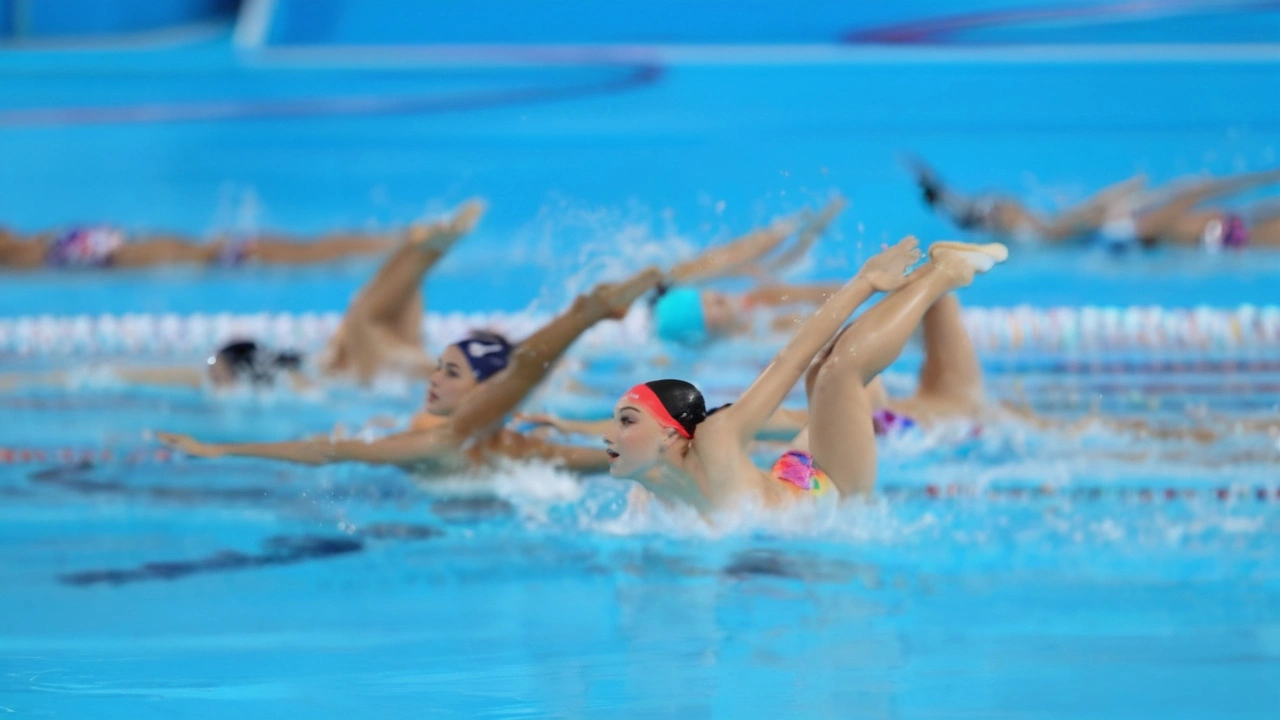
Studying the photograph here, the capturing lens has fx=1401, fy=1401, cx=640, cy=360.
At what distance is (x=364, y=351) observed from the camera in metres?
5.08

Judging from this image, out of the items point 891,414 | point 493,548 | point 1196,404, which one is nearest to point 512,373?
point 493,548

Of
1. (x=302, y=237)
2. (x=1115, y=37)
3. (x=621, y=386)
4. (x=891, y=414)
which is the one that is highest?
(x=1115, y=37)

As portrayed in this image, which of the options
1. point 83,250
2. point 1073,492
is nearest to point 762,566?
point 1073,492

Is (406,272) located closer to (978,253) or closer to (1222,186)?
(978,253)

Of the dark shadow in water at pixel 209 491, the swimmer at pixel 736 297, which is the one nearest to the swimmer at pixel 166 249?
the swimmer at pixel 736 297

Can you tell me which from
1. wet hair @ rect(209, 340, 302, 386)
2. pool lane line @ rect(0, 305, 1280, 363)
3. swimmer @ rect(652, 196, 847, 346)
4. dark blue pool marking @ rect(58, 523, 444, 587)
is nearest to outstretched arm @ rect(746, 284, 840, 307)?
swimmer @ rect(652, 196, 847, 346)

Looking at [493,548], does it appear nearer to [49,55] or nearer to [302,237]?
[302,237]

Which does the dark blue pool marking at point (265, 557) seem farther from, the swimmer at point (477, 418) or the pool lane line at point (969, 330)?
the pool lane line at point (969, 330)

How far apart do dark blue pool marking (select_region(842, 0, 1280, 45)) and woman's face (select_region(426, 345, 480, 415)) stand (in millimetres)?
4666

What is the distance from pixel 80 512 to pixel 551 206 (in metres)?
3.17

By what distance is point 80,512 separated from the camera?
408 centimetres

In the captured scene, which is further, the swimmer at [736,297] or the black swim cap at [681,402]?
the swimmer at [736,297]

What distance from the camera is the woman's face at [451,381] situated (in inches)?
150

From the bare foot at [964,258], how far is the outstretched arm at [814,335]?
7 cm
